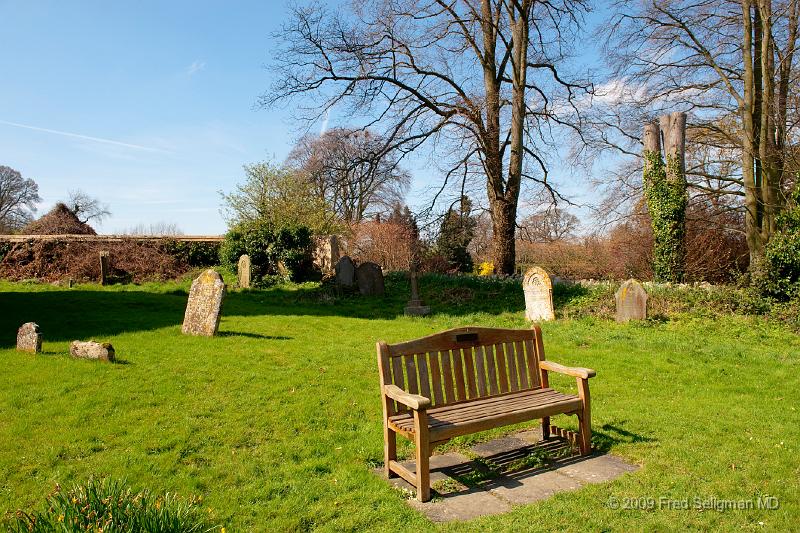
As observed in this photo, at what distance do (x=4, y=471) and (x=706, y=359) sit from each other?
910cm

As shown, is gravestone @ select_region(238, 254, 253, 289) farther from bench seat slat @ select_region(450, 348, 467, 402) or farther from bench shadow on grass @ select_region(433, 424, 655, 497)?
bench shadow on grass @ select_region(433, 424, 655, 497)

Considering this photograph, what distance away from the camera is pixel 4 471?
14.9ft

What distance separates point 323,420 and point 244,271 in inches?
552

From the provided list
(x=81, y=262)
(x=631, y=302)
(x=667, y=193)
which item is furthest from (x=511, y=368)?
(x=81, y=262)

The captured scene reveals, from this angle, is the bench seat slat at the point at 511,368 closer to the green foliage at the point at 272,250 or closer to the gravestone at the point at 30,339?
the gravestone at the point at 30,339

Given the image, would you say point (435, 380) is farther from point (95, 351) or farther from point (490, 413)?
point (95, 351)

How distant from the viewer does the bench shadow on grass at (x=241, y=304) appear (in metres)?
10.7

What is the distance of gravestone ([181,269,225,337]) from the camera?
10.1 meters

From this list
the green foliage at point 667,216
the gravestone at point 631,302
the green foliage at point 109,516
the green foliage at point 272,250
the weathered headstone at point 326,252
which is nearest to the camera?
the green foliage at point 109,516

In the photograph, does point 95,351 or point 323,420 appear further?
point 95,351

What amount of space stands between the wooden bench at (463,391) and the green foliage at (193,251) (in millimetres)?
19220

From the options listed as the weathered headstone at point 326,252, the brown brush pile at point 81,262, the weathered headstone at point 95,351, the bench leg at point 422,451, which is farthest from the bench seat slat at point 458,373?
the brown brush pile at point 81,262

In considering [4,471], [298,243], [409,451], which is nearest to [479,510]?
[409,451]

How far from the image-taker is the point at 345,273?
1789cm
